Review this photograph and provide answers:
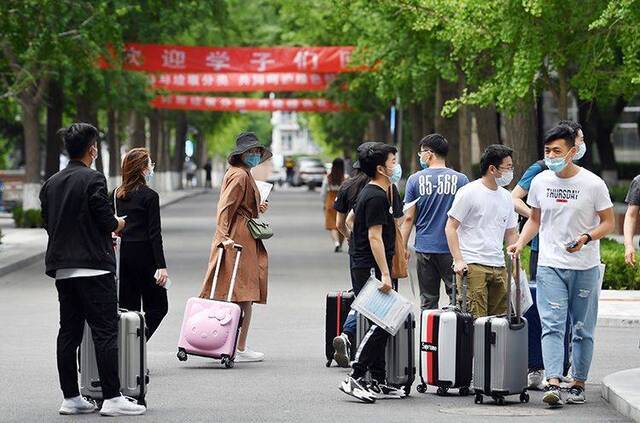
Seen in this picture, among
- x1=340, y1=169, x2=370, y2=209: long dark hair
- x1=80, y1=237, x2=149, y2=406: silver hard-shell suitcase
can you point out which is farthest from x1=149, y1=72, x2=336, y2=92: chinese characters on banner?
x1=80, y1=237, x2=149, y2=406: silver hard-shell suitcase

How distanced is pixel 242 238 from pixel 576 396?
11.7ft

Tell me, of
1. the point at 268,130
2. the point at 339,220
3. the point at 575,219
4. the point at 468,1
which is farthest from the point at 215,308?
the point at 268,130

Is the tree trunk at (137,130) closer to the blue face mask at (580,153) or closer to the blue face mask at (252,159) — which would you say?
the blue face mask at (252,159)

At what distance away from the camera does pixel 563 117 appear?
88.9 feet

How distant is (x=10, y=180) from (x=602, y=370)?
4076 cm

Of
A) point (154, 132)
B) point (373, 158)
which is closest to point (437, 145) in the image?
point (373, 158)

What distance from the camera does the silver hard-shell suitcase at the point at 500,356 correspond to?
447 inches

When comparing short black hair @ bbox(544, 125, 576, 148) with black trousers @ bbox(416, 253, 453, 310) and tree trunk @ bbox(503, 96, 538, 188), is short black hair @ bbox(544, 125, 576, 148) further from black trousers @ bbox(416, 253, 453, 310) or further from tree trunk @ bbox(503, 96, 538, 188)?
tree trunk @ bbox(503, 96, 538, 188)

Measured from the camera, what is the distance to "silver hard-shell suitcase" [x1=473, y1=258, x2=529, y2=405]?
11.4m

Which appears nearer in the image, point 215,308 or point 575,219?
point 575,219

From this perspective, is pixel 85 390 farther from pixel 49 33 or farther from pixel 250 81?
pixel 250 81

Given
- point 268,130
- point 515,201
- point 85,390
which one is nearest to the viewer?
point 85,390

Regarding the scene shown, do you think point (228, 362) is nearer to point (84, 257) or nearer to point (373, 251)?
point (373, 251)

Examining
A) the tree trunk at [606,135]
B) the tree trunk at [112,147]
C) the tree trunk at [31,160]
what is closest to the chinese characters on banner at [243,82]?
the tree trunk at [112,147]
